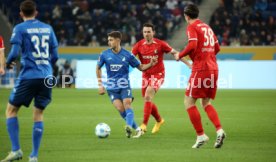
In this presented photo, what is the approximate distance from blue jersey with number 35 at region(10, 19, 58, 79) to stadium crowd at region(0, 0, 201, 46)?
2267 cm

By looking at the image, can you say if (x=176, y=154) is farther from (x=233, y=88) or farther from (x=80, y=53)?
(x=80, y=53)

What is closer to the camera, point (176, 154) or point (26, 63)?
point (26, 63)

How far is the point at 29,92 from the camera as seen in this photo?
346 inches

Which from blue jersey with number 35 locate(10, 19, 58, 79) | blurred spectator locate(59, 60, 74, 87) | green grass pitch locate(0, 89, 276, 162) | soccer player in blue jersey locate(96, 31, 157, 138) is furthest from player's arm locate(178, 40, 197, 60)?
blurred spectator locate(59, 60, 74, 87)

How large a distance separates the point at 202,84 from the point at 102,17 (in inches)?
884

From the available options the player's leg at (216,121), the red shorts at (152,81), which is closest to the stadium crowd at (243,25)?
the red shorts at (152,81)

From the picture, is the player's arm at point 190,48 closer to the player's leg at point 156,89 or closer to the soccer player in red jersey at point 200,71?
the soccer player in red jersey at point 200,71

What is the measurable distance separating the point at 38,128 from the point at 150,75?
16.9ft

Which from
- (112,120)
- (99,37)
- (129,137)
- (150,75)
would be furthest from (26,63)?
(99,37)

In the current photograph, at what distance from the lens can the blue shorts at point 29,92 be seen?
28.8ft

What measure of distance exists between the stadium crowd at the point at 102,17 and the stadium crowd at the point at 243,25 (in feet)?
7.24

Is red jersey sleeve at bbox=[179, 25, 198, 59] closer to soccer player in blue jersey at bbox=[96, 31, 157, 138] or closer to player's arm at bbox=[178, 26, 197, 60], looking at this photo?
player's arm at bbox=[178, 26, 197, 60]

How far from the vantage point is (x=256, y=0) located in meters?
32.9

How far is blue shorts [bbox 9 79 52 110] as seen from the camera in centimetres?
877
